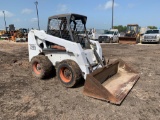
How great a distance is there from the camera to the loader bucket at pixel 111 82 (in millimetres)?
4359

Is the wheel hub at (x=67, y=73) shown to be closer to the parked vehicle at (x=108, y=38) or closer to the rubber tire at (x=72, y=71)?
the rubber tire at (x=72, y=71)

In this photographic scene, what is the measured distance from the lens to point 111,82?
5508mm

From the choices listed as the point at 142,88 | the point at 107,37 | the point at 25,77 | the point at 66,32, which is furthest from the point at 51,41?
the point at 107,37

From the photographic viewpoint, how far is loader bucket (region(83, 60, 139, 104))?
14.3 feet

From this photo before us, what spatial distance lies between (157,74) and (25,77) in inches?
192

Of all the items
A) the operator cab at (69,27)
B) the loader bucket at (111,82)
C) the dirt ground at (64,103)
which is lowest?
the dirt ground at (64,103)

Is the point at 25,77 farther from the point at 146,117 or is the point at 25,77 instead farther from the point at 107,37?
the point at 107,37

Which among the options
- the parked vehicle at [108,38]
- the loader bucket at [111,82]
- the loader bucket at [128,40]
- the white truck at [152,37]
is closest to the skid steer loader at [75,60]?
the loader bucket at [111,82]

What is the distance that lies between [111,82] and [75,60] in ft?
4.18

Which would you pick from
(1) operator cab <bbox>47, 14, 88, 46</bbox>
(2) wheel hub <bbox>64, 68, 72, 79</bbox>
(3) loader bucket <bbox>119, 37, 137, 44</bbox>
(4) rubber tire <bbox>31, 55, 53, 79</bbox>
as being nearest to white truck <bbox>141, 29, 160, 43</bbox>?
(3) loader bucket <bbox>119, 37, 137, 44</bbox>

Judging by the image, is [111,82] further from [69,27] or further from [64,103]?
[69,27]

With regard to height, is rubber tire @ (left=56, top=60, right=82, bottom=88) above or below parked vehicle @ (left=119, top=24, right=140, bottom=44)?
below

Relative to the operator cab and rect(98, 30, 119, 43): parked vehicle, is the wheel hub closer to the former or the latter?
the operator cab

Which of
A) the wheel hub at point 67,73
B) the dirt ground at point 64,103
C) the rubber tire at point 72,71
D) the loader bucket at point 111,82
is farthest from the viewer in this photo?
the wheel hub at point 67,73
